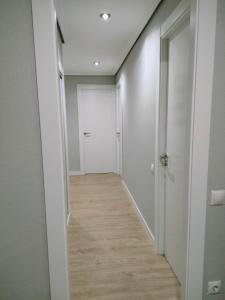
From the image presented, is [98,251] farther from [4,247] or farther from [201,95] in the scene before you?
[201,95]

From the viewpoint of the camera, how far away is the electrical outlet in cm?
136

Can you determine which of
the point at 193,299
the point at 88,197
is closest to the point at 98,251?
the point at 193,299

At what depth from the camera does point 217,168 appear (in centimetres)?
124

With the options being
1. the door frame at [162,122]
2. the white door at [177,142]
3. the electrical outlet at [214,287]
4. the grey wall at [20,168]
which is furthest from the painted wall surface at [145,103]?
the grey wall at [20,168]

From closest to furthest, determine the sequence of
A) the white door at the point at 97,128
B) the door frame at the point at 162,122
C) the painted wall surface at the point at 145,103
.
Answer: the door frame at the point at 162,122, the painted wall surface at the point at 145,103, the white door at the point at 97,128

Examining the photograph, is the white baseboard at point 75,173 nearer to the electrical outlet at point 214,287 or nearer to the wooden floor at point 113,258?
the wooden floor at point 113,258

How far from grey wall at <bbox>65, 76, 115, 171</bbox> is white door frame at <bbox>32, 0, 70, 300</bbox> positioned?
391cm

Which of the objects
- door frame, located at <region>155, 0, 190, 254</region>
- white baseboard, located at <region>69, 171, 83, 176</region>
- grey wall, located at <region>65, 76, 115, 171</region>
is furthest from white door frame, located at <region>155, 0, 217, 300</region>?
white baseboard, located at <region>69, 171, 83, 176</region>

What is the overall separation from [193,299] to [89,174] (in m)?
4.02

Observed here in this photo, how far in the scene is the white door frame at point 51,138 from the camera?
970 millimetres

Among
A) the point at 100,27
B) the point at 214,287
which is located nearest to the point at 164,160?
the point at 214,287

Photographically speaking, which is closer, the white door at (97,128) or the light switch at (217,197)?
the light switch at (217,197)

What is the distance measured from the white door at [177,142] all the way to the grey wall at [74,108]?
332cm

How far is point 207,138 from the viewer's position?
47.1 inches
